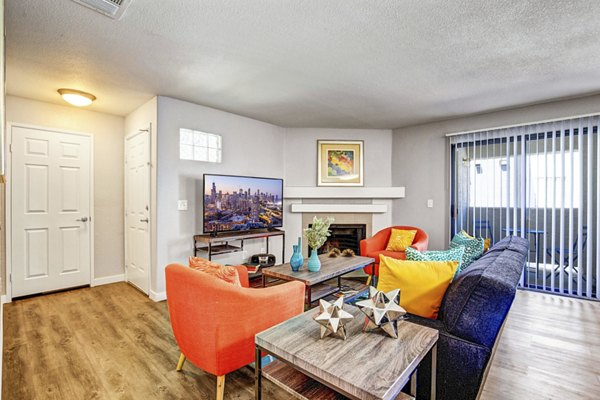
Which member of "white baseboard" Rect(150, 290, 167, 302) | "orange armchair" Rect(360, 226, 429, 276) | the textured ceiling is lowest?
"white baseboard" Rect(150, 290, 167, 302)

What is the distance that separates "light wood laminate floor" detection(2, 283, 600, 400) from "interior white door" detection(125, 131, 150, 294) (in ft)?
1.88

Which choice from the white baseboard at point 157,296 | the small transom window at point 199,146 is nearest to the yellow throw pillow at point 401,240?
the small transom window at point 199,146

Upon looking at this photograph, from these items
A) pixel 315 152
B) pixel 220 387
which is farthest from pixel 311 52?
pixel 315 152

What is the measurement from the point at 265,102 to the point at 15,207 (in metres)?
3.14

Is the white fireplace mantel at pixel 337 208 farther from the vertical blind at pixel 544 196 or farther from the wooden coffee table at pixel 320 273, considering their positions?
the wooden coffee table at pixel 320 273

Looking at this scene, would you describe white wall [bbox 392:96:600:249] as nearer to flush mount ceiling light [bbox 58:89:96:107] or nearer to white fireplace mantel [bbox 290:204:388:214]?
Answer: white fireplace mantel [bbox 290:204:388:214]

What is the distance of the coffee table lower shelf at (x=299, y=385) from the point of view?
1.19 metres

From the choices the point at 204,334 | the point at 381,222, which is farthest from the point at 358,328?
the point at 381,222

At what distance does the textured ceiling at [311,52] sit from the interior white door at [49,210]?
0.61 metres

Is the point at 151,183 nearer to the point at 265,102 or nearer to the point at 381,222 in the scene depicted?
the point at 265,102

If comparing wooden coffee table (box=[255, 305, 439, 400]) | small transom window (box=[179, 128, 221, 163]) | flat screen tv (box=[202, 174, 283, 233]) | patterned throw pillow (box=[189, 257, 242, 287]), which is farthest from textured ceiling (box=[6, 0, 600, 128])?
wooden coffee table (box=[255, 305, 439, 400])

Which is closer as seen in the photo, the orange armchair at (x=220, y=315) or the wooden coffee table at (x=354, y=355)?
the wooden coffee table at (x=354, y=355)

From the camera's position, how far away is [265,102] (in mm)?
3721

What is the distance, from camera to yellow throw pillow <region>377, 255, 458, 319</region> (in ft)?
5.35
